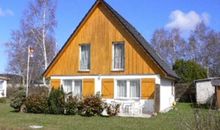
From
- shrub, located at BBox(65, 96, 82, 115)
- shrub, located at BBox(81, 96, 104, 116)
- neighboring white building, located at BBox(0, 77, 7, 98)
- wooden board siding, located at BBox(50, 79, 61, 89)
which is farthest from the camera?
neighboring white building, located at BBox(0, 77, 7, 98)

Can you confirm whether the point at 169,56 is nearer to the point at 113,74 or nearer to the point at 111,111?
the point at 113,74

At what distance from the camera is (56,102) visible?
23.3m

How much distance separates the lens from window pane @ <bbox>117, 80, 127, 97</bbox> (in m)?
26.3

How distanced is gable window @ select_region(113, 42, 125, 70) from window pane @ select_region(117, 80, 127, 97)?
1.05m

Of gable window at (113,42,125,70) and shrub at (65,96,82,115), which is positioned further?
gable window at (113,42,125,70)

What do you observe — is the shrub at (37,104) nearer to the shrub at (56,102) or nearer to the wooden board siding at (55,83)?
the shrub at (56,102)

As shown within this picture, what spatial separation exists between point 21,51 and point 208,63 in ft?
104

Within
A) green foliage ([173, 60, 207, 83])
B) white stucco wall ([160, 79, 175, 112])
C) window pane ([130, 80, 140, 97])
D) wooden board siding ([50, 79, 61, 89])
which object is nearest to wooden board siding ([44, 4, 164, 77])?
wooden board siding ([50, 79, 61, 89])

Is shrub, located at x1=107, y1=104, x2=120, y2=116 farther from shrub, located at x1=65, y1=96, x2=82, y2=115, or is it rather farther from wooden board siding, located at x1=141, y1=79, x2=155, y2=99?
wooden board siding, located at x1=141, y1=79, x2=155, y2=99

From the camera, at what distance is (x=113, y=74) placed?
26.9 meters

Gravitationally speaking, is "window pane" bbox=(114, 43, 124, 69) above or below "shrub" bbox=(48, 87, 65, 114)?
above

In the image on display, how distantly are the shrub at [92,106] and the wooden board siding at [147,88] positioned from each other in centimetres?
426

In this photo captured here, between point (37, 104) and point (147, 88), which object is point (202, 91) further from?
point (37, 104)

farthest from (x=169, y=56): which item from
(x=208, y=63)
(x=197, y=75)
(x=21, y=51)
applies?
(x=21, y=51)
